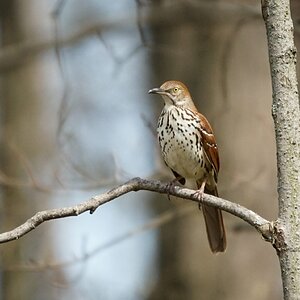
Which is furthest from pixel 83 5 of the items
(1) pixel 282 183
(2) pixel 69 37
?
(1) pixel 282 183

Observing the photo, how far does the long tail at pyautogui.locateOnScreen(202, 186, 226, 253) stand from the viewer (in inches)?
196

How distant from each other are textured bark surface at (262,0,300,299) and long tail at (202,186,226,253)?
89.0 inches

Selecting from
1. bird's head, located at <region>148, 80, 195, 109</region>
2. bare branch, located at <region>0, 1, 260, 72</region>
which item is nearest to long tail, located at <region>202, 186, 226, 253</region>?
bird's head, located at <region>148, 80, 195, 109</region>

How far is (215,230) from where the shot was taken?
16.6ft

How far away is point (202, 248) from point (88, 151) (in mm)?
2165

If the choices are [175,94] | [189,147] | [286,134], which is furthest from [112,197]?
[175,94]

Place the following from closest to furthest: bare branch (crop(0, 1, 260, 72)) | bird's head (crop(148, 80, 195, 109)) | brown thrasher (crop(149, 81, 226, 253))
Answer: brown thrasher (crop(149, 81, 226, 253)) < bird's head (crop(148, 80, 195, 109)) < bare branch (crop(0, 1, 260, 72))

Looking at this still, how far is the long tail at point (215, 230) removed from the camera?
4.99 metres

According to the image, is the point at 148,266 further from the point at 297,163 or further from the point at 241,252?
the point at 297,163

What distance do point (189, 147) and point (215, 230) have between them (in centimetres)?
52

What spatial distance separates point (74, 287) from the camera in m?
7.52

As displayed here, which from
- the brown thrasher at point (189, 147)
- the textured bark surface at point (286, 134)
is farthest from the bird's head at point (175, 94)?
the textured bark surface at point (286, 134)

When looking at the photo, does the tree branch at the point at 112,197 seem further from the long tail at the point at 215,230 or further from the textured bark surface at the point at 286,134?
the long tail at the point at 215,230

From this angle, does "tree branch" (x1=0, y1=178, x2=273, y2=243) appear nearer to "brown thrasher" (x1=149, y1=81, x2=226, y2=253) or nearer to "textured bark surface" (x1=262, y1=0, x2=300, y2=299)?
"textured bark surface" (x1=262, y1=0, x2=300, y2=299)
